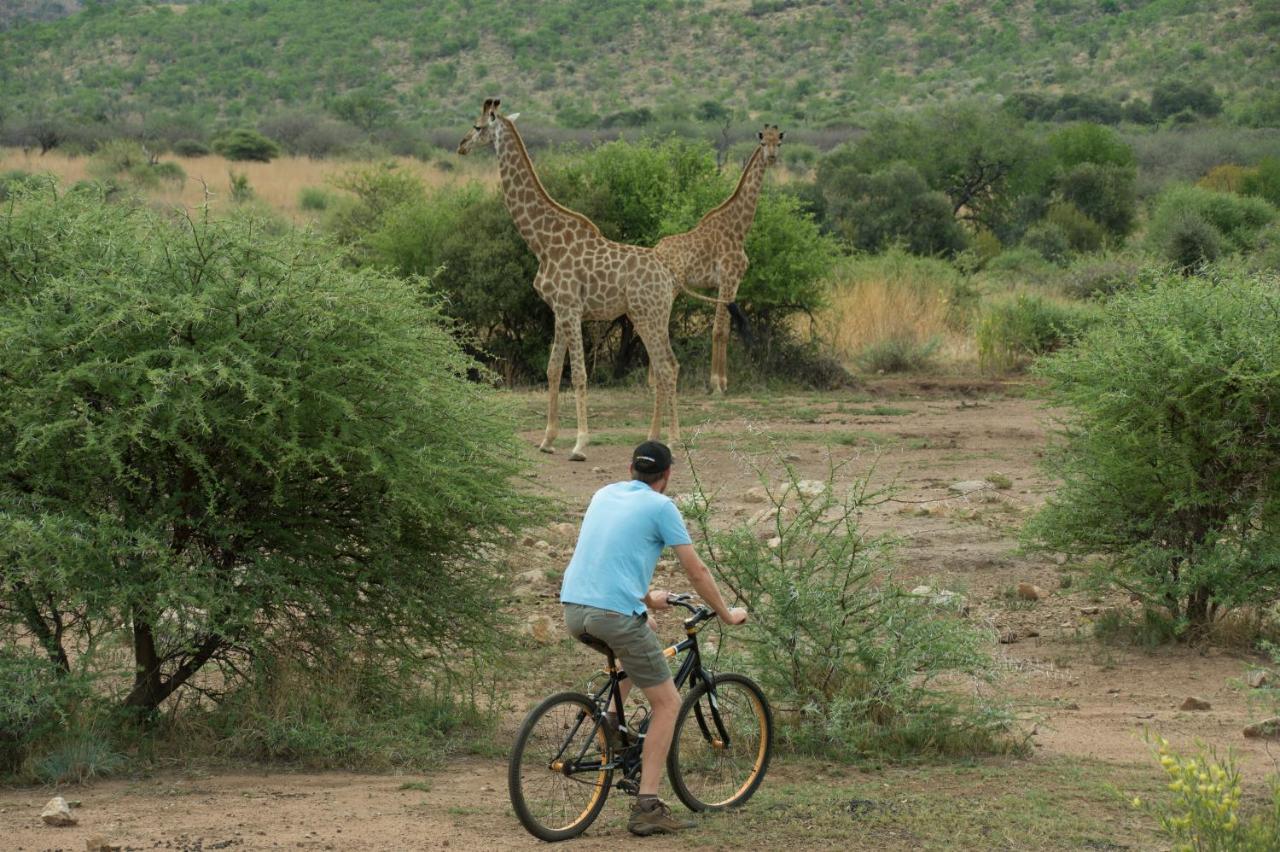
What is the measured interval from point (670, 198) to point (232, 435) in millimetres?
13493

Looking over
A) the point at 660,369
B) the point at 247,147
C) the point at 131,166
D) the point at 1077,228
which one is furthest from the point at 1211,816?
the point at 247,147

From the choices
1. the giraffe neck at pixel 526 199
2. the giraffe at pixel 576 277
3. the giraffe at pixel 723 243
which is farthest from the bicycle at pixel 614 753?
the giraffe at pixel 723 243

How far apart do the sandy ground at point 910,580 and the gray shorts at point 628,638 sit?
0.62 meters

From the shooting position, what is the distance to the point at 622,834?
6.25m

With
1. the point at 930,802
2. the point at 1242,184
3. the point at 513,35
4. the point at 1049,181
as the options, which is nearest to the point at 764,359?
the point at 930,802

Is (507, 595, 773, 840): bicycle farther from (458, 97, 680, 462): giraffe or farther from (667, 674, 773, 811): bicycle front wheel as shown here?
(458, 97, 680, 462): giraffe

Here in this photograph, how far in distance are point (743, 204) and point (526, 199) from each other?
2.94 metres

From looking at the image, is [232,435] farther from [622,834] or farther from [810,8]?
[810,8]

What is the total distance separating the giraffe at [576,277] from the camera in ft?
51.0

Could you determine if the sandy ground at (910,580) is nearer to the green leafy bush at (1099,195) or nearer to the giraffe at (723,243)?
the giraffe at (723,243)

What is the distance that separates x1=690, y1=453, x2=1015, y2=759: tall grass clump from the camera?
7473mm

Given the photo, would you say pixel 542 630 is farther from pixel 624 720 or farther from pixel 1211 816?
pixel 1211 816

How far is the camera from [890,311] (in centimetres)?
2256

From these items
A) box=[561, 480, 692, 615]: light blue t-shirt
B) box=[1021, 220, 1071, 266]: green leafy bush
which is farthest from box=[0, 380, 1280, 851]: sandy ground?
box=[1021, 220, 1071, 266]: green leafy bush
